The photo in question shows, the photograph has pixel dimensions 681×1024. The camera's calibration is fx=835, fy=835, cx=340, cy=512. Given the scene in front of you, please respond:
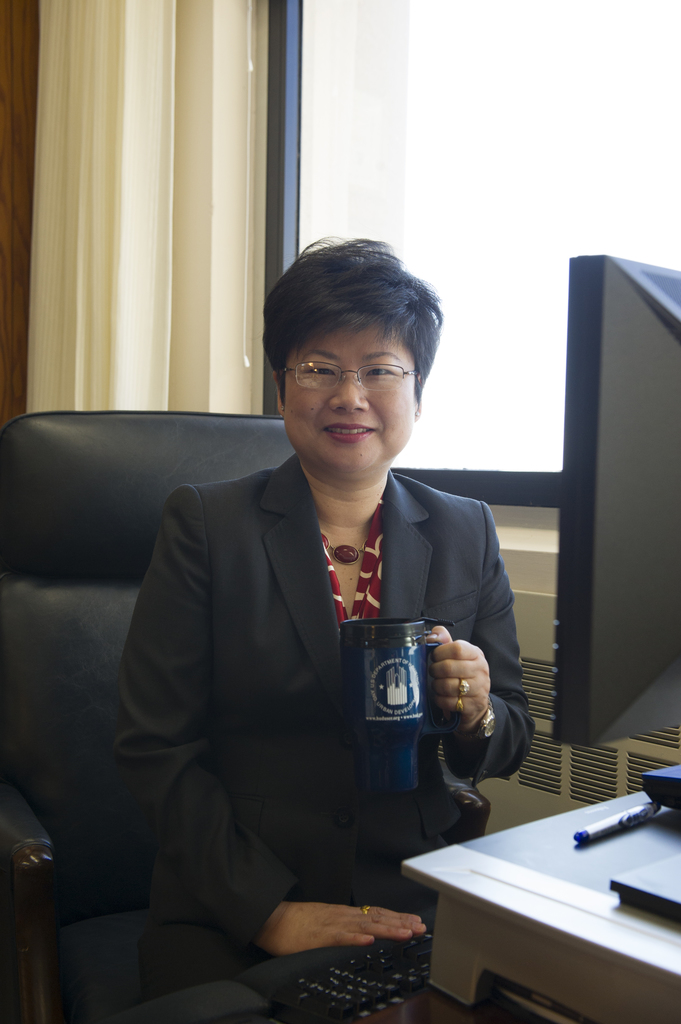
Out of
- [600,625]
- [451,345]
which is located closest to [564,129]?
[451,345]

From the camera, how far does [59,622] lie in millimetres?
1269

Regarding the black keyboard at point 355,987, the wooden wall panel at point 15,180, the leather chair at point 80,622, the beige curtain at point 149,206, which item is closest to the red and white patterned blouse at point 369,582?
the leather chair at point 80,622

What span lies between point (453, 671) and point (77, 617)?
27.0 inches

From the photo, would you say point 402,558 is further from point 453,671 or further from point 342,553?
point 453,671

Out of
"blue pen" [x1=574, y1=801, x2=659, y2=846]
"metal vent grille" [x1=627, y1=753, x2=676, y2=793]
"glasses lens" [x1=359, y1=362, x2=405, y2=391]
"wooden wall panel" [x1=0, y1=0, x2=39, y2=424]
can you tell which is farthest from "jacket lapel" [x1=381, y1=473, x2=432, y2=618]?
"wooden wall panel" [x1=0, y1=0, x2=39, y2=424]

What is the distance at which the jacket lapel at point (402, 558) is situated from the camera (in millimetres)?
1071

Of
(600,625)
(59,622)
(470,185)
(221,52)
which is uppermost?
(221,52)

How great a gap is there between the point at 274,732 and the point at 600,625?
0.61 m

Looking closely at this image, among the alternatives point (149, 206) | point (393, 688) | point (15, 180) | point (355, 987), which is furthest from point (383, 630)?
point (15, 180)

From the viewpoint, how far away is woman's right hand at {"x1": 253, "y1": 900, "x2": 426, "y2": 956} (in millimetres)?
873

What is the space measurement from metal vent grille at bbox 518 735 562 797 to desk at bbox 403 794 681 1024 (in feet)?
2.64

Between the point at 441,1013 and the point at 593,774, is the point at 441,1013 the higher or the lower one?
the higher one

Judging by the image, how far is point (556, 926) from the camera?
1.70ft

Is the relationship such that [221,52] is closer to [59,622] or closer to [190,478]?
[190,478]
